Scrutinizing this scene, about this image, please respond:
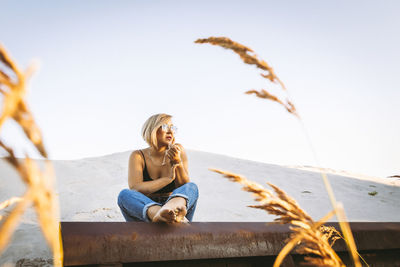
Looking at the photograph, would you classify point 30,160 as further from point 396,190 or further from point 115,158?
point 396,190

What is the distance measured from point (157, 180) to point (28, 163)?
71.7 inches

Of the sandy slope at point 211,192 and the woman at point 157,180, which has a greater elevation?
the woman at point 157,180

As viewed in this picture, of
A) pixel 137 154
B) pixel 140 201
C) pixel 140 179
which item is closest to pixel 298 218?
pixel 140 201

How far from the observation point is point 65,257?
2.99 ft

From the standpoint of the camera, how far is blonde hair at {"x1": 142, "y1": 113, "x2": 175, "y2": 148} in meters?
2.44

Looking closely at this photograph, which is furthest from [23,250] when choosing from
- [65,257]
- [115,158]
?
[115,158]

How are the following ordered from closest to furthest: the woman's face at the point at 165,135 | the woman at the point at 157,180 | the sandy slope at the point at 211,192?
the woman at the point at 157,180
the woman's face at the point at 165,135
the sandy slope at the point at 211,192


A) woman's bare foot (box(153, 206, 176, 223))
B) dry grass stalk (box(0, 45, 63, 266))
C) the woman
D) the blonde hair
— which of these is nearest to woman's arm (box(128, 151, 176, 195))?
the woman

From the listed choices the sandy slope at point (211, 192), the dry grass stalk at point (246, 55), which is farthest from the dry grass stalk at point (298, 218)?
the sandy slope at point (211, 192)

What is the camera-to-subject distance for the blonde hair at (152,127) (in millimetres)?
→ 2443

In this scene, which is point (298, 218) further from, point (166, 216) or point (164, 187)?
point (164, 187)

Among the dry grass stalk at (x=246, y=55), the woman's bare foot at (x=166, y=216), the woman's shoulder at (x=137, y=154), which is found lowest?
the woman's bare foot at (x=166, y=216)

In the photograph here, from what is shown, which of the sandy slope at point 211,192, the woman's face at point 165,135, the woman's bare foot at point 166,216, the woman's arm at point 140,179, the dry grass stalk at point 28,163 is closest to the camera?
the dry grass stalk at point 28,163

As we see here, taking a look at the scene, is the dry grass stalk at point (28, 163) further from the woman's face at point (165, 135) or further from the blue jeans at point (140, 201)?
the woman's face at point (165, 135)
